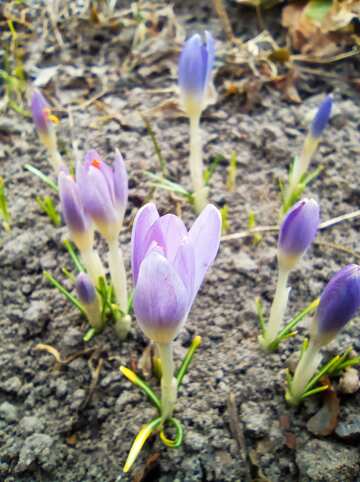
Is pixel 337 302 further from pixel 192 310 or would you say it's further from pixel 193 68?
pixel 193 68

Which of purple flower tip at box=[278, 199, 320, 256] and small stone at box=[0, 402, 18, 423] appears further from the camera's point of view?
small stone at box=[0, 402, 18, 423]

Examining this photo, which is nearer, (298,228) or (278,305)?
(298,228)

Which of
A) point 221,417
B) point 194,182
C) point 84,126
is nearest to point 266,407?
point 221,417

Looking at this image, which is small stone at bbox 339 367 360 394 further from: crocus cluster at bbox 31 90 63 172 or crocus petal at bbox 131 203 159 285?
crocus cluster at bbox 31 90 63 172

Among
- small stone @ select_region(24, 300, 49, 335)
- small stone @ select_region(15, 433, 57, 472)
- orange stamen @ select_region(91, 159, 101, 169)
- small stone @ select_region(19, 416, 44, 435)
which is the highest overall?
orange stamen @ select_region(91, 159, 101, 169)

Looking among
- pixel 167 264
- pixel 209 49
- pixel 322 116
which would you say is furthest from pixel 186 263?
pixel 322 116

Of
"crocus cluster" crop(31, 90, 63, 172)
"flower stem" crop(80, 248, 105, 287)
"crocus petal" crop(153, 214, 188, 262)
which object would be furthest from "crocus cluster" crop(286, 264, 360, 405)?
"crocus cluster" crop(31, 90, 63, 172)

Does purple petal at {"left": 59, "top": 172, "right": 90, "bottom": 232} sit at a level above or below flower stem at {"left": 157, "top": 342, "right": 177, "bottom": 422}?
above

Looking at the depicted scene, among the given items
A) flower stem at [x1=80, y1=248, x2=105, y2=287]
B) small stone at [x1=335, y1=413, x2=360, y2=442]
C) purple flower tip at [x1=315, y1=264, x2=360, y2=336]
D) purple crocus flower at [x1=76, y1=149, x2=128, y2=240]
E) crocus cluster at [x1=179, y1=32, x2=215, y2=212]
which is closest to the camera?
purple flower tip at [x1=315, y1=264, x2=360, y2=336]
